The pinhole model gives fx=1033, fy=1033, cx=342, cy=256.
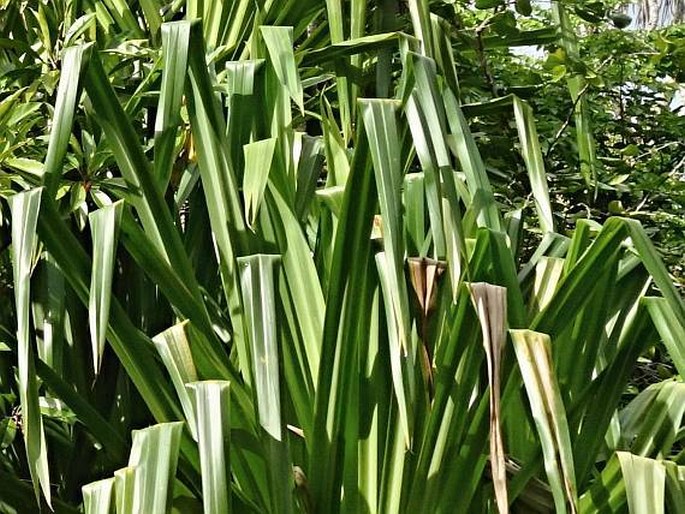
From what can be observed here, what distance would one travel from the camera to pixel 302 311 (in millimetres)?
1219

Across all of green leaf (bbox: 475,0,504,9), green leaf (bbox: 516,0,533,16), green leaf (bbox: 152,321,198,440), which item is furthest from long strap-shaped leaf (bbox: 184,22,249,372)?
green leaf (bbox: 516,0,533,16)

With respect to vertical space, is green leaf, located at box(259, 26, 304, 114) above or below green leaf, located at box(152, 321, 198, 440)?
above

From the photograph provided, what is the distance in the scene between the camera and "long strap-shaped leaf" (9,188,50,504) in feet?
3.21

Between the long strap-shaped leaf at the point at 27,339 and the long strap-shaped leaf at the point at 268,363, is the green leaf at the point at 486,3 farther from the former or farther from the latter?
the long strap-shaped leaf at the point at 27,339

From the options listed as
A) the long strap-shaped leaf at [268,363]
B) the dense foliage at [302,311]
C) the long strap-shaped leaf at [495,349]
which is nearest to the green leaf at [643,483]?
the dense foliage at [302,311]

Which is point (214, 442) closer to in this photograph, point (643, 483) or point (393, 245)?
point (393, 245)

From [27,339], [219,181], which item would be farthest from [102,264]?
[219,181]

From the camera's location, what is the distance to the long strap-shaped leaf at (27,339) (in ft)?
3.21

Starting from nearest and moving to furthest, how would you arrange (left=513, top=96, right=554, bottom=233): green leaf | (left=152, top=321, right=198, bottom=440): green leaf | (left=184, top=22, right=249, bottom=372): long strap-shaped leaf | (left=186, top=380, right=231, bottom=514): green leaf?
(left=186, top=380, right=231, bottom=514): green leaf
(left=152, top=321, right=198, bottom=440): green leaf
(left=184, top=22, right=249, bottom=372): long strap-shaped leaf
(left=513, top=96, right=554, bottom=233): green leaf

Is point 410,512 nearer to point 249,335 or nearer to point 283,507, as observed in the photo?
point 283,507

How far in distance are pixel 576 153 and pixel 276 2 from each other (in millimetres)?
924

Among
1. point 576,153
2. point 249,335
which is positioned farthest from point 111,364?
point 576,153

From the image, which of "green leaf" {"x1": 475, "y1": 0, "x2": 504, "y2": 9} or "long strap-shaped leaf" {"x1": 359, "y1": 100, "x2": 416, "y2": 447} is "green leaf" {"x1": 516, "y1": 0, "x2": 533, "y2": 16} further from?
"long strap-shaped leaf" {"x1": 359, "y1": 100, "x2": 416, "y2": 447}

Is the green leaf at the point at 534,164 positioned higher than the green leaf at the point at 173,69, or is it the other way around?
the green leaf at the point at 173,69
